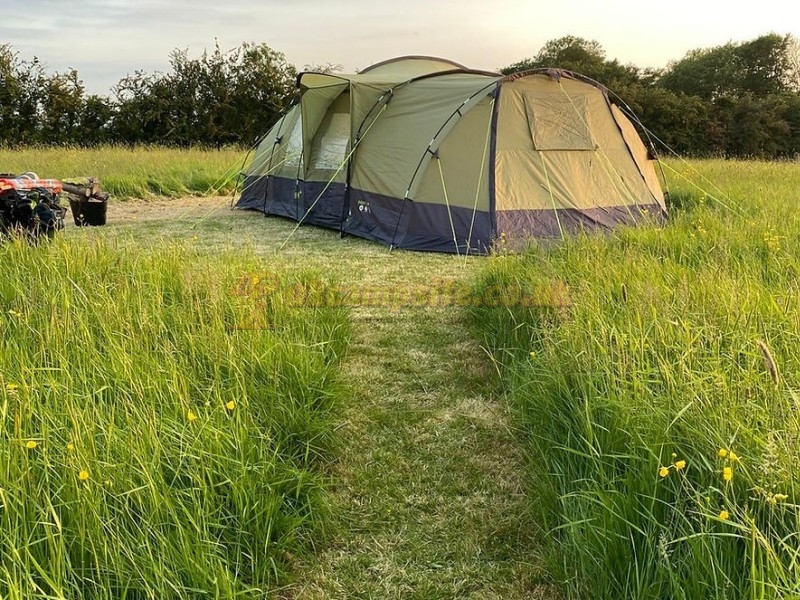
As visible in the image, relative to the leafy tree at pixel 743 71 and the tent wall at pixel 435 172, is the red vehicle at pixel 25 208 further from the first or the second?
the leafy tree at pixel 743 71

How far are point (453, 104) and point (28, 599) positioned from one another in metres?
5.84

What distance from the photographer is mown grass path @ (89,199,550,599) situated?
1.86m

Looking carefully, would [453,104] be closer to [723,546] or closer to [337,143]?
[337,143]

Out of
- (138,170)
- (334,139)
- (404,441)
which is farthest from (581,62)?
(404,441)

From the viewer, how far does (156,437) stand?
1858 mm

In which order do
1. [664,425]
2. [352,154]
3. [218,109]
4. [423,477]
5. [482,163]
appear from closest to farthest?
[664,425] → [423,477] → [482,163] → [352,154] → [218,109]

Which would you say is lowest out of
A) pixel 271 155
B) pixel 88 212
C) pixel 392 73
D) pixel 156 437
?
pixel 156 437

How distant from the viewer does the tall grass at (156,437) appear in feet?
5.13

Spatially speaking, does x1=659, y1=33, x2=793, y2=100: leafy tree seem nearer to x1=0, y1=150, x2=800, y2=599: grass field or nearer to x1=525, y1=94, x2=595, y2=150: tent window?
x1=525, y1=94, x2=595, y2=150: tent window

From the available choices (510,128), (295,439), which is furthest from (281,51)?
(295,439)

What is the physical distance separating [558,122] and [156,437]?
567 centimetres

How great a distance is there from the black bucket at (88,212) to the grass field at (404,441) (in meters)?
4.25

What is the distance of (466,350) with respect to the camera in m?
3.63

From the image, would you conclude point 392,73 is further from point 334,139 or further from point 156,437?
point 156,437
